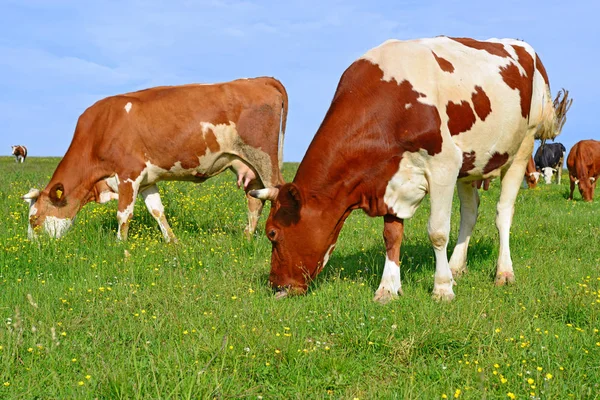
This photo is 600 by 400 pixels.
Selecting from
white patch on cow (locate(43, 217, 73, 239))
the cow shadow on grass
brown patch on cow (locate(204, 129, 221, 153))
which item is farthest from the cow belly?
white patch on cow (locate(43, 217, 73, 239))

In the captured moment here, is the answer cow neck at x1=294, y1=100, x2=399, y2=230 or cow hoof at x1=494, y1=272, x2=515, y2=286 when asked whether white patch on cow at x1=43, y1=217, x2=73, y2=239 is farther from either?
cow hoof at x1=494, y1=272, x2=515, y2=286

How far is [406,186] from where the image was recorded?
581 cm

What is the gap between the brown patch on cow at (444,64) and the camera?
603 centimetres

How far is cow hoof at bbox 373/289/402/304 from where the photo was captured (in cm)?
579

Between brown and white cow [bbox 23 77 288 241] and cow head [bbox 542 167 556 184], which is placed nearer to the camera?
brown and white cow [bbox 23 77 288 241]

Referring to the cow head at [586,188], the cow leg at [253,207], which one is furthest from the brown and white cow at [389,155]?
the cow head at [586,188]

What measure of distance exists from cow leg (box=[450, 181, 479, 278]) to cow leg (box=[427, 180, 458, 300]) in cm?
150

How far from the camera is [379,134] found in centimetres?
567

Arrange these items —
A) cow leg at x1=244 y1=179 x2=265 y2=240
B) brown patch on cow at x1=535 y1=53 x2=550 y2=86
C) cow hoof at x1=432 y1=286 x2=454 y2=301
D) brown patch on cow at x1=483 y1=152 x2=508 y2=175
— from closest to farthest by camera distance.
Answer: cow hoof at x1=432 y1=286 x2=454 y2=301, brown patch on cow at x1=483 y1=152 x2=508 y2=175, brown patch on cow at x1=535 y1=53 x2=550 y2=86, cow leg at x1=244 y1=179 x2=265 y2=240

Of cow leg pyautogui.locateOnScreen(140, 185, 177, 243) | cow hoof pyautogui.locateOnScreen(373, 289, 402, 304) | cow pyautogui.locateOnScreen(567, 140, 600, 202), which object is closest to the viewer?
cow hoof pyautogui.locateOnScreen(373, 289, 402, 304)

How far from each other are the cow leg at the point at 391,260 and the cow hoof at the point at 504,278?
4.91 feet

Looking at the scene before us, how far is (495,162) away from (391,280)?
1916 millimetres

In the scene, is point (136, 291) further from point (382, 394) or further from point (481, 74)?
point (481, 74)

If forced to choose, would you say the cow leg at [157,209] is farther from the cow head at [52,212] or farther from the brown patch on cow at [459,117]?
the brown patch on cow at [459,117]
